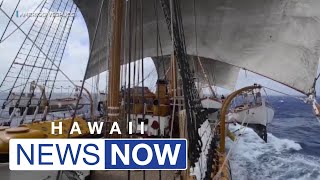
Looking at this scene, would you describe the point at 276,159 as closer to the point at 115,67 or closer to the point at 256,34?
the point at 256,34

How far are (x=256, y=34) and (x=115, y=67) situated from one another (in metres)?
7.84

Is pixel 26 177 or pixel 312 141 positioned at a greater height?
pixel 26 177

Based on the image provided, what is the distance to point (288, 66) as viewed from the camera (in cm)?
1021

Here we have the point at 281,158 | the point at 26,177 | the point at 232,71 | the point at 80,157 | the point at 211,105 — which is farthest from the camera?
the point at 232,71

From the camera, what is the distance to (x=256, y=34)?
12.9 metres

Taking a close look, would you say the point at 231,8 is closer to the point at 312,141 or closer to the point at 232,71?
the point at 232,71

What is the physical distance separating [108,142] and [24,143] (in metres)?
1.19

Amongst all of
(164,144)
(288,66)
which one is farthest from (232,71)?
(164,144)

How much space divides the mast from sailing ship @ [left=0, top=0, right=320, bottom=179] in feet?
0.08

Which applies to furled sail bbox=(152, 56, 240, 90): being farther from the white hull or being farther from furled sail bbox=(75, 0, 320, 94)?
furled sail bbox=(75, 0, 320, 94)

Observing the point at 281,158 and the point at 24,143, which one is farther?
the point at 281,158

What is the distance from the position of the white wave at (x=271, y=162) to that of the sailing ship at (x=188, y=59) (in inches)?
99.8

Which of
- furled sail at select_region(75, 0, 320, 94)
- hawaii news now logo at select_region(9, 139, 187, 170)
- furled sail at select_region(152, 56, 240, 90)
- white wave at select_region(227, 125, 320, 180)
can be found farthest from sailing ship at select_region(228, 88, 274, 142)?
hawaii news now logo at select_region(9, 139, 187, 170)

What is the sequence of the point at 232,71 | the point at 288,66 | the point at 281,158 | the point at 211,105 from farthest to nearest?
the point at 232,71 → the point at 211,105 → the point at 281,158 → the point at 288,66
